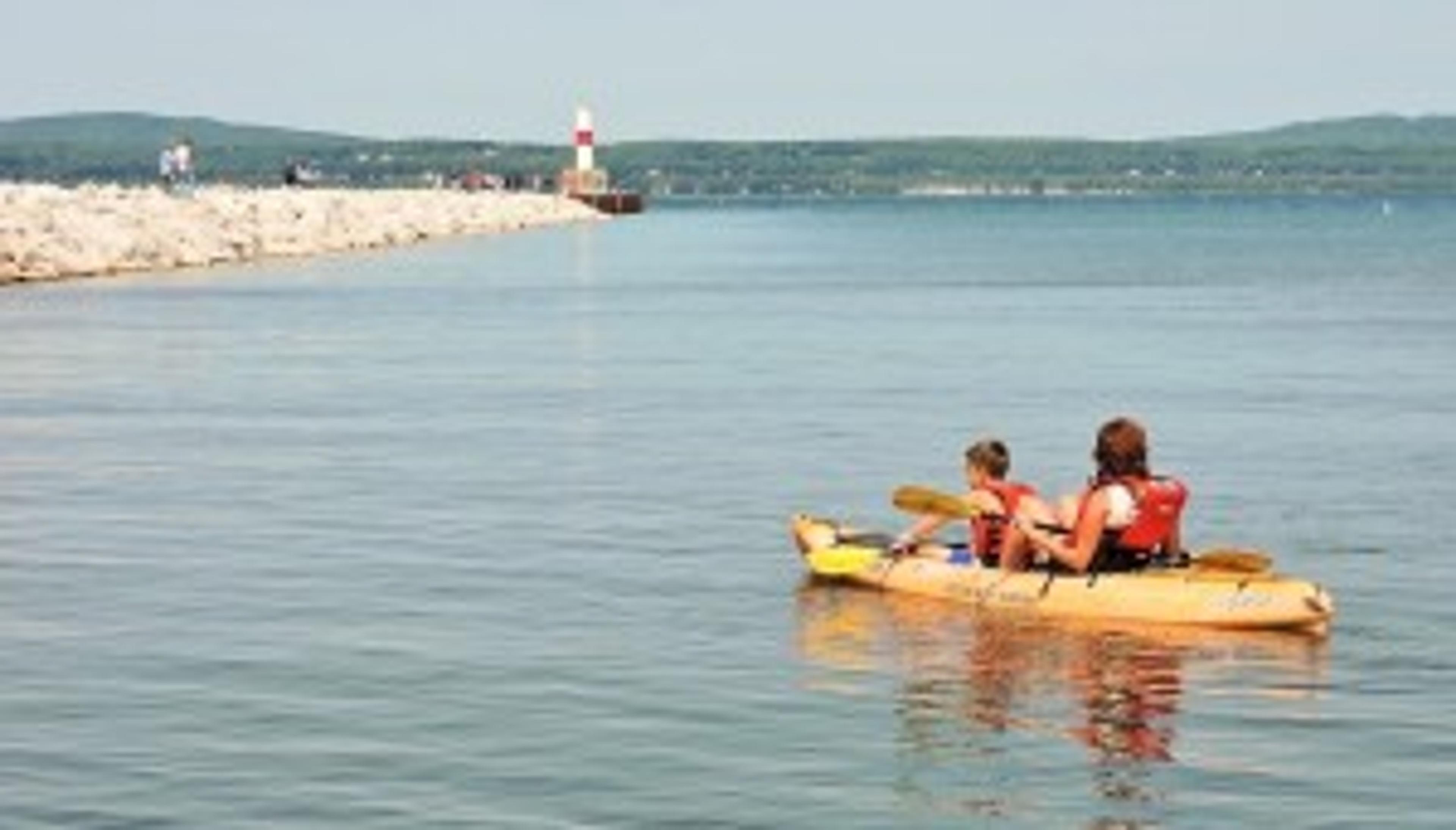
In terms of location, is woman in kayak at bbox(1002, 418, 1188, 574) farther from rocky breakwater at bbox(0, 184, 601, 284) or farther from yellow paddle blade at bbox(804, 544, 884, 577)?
rocky breakwater at bbox(0, 184, 601, 284)

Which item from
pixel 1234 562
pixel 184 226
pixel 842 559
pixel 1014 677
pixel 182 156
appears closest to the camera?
pixel 1014 677

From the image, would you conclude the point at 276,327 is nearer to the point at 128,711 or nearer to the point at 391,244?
the point at 128,711

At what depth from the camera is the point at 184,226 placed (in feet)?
366

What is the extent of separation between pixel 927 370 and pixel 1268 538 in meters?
24.2

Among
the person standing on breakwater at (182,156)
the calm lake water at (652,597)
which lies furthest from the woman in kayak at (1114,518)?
the person standing on breakwater at (182,156)

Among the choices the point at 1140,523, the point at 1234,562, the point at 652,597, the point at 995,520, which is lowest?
the point at 652,597

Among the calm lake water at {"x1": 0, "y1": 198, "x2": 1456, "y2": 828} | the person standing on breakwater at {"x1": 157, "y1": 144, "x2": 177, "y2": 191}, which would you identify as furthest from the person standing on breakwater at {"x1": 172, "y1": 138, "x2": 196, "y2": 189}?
the calm lake water at {"x1": 0, "y1": 198, "x2": 1456, "y2": 828}

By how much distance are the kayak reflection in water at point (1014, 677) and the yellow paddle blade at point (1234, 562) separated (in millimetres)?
650

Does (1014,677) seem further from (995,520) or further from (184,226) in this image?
(184,226)

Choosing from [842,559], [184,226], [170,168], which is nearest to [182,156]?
[170,168]

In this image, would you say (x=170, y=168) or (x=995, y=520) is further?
(x=170, y=168)

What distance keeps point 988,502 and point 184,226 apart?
8952 cm

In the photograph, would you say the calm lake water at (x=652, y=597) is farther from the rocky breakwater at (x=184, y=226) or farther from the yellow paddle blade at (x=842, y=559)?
the rocky breakwater at (x=184, y=226)

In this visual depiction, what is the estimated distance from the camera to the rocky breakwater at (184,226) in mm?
92188
